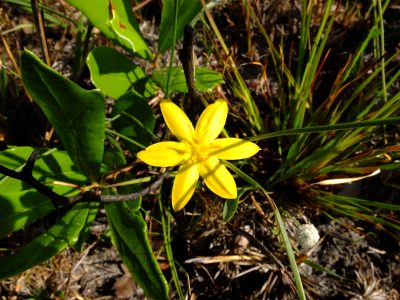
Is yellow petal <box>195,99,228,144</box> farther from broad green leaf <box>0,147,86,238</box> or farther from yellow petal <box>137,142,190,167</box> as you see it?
broad green leaf <box>0,147,86,238</box>

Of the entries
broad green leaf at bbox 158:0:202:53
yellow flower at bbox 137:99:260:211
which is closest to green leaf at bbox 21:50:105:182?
yellow flower at bbox 137:99:260:211

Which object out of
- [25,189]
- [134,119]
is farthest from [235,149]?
[25,189]

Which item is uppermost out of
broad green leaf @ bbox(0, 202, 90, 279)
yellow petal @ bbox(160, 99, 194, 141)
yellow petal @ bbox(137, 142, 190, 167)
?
yellow petal @ bbox(160, 99, 194, 141)

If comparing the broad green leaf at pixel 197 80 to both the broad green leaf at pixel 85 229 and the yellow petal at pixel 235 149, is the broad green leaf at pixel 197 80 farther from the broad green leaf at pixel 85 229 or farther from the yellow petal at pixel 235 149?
the broad green leaf at pixel 85 229

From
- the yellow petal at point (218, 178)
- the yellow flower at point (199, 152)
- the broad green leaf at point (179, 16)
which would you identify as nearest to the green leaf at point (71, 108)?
the yellow flower at point (199, 152)

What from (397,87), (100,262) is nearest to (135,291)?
(100,262)

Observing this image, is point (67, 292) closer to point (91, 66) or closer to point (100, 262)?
point (100, 262)
